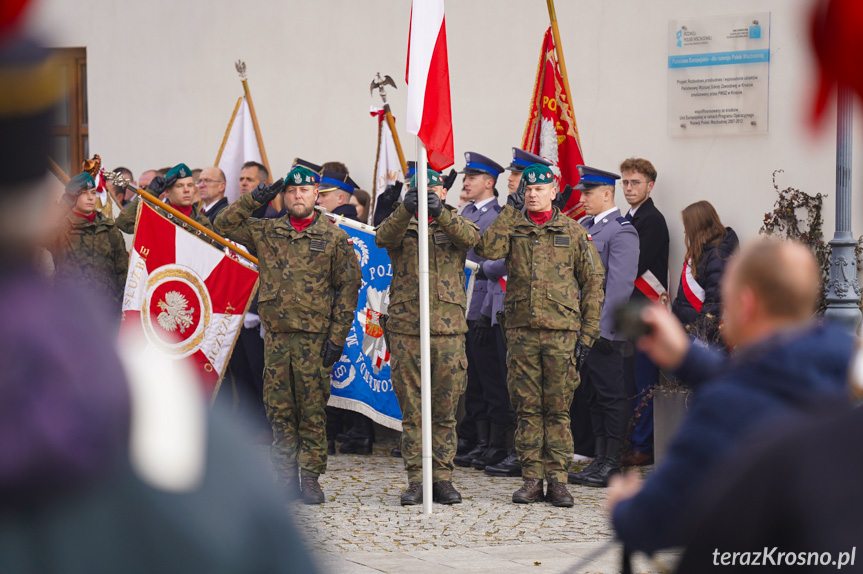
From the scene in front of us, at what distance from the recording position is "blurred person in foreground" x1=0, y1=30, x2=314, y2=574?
29.5 inches

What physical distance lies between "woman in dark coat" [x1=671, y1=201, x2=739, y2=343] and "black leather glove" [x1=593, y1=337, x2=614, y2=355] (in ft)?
1.87

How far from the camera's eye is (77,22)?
12.8 meters

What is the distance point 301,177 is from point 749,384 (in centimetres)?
584

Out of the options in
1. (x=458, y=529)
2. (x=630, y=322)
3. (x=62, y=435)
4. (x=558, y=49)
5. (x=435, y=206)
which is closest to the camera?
(x=62, y=435)

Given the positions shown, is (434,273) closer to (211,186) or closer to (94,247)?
(94,247)

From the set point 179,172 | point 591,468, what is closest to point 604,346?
point 591,468

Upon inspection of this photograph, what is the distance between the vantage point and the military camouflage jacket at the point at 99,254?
9508 mm

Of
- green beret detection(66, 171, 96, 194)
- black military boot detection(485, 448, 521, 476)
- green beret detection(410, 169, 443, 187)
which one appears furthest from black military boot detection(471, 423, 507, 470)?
green beret detection(66, 171, 96, 194)

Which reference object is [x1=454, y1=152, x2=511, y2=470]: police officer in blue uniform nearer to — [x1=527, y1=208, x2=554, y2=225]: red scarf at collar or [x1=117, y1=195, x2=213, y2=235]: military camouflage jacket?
[x1=527, y1=208, x2=554, y2=225]: red scarf at collar

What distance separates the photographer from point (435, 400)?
734 centimetres

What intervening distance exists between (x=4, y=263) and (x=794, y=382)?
60.4 inches

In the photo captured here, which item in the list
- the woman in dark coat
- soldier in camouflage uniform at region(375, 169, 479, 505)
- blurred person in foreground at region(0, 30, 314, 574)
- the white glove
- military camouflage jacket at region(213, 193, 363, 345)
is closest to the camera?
blurred person in foreground at region(0, 30, 314, 574)

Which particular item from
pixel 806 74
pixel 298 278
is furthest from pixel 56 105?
pixel 298 278

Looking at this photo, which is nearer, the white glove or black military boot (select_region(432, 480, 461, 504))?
black military boot (select_region(432, 480, 461, 504))
